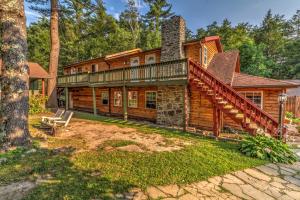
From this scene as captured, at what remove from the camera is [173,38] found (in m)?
10.8

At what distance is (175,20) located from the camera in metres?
10.7

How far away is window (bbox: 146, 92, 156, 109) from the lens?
1182 centimetres

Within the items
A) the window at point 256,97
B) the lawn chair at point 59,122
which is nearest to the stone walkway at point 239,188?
the lawn chair at point 59,122

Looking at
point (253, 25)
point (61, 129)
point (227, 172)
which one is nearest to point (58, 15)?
point (61, 129)

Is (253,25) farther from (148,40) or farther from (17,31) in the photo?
(17,31)

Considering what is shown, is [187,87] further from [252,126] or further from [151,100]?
[252,126]

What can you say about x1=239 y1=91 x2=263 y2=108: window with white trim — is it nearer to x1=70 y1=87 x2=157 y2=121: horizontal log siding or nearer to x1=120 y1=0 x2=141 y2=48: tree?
x1=70 y1=87 x2=157 y2=121: horizontal log siding

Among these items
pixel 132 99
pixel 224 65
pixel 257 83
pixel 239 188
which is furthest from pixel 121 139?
pixel 224 65

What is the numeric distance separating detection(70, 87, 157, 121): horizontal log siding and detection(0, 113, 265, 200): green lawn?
6722mm

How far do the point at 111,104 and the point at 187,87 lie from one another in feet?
24.0

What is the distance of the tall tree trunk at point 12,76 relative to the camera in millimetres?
5188

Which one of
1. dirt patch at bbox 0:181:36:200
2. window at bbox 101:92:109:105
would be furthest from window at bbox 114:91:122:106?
dirt patch at bbox 0:181:36:200

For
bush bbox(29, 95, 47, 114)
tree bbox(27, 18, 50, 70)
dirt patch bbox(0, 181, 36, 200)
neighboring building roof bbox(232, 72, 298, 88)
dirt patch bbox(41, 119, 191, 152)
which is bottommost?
dirt patch bbox(0, 181, 36, 200)

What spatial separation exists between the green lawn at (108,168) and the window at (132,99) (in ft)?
25.6
